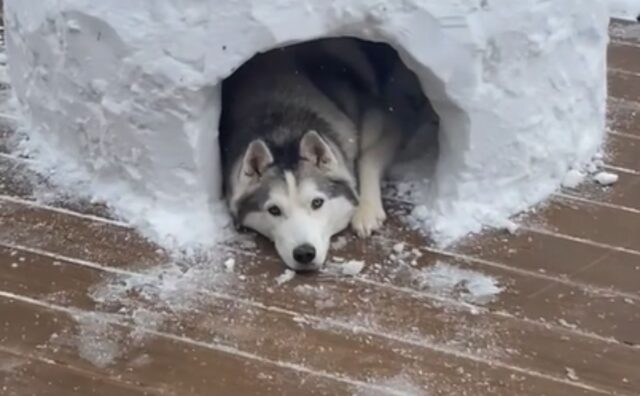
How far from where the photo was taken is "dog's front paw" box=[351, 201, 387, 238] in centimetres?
366

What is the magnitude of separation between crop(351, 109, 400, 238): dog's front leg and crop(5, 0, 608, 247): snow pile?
126mm

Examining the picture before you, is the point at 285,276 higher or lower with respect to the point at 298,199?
lower

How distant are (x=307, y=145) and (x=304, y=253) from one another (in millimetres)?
345

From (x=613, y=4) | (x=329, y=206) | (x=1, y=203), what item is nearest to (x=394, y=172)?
(x=329, y=206)

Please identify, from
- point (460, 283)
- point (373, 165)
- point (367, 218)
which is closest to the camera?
point (460, 283)

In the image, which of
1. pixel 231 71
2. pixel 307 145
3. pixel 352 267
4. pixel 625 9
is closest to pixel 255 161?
pixel 307 145

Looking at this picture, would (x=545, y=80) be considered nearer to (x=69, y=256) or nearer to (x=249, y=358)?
(x=249, y=358)

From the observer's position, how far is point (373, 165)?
3.86 meters

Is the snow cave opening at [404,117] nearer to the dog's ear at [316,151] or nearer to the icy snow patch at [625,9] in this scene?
the dog's ear at [316,151]

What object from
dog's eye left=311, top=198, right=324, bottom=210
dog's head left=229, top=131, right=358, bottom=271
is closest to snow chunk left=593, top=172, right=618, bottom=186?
dog's head left=229, top=131, right=358, bottom=271

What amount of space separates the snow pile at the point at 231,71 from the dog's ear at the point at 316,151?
28 centimetres

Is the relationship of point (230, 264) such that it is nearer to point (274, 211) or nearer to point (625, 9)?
point (274, 211)

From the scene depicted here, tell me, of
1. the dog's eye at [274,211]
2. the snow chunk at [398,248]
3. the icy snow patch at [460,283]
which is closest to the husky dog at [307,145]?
the dog's eye at [274,211]

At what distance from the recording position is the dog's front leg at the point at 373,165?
369 centimetres
